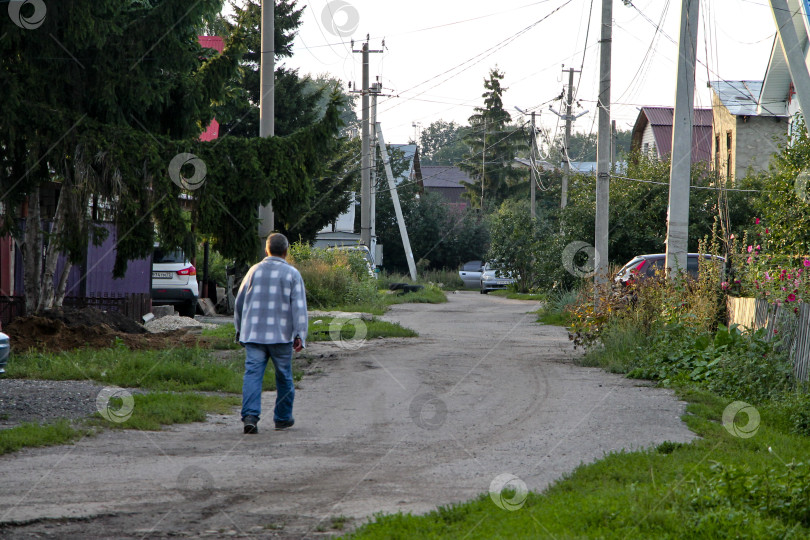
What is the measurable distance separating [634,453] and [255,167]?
7.89 meters

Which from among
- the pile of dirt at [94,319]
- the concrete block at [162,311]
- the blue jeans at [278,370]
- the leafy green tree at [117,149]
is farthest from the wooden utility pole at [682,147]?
the concrete block at [162,311]

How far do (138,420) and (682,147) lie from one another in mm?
9797

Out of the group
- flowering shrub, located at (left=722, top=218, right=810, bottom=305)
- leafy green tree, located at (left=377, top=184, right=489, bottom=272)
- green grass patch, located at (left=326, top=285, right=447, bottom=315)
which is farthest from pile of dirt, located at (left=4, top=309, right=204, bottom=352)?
leafy green tree, located at (left=377, top=184, right=489, bottom=272)

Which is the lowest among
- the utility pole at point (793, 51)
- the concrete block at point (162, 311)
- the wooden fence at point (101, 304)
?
the concrete block at point (162, 311)

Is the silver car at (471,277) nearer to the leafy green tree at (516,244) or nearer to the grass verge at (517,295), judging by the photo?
the grass verge at (517,295)

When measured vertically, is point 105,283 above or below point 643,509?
above

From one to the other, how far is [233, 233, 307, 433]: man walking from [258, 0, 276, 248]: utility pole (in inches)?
220

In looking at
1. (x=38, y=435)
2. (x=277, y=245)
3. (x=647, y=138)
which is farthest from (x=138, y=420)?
(x=647, y=138)

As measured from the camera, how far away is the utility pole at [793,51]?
33.2ft

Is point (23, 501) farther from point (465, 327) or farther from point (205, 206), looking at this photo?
point (465, 327)

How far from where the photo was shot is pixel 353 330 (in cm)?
1667

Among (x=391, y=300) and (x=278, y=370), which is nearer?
(x=278, y=370)

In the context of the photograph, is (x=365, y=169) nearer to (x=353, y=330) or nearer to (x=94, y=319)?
(x=353, y=330)

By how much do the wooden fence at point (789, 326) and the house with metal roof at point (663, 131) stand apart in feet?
97.9
